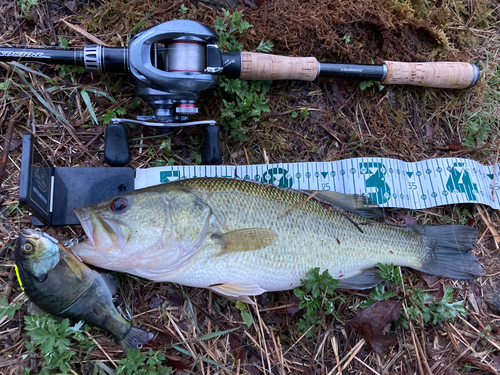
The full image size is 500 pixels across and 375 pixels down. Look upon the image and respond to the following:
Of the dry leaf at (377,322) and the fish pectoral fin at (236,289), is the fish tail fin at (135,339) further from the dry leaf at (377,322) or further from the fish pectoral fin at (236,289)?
the dry leaf at (377,322)

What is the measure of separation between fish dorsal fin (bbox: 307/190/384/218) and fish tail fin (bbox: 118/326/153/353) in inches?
71.7

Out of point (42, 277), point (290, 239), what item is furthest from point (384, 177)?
point (42, 277)

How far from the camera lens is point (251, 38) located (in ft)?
10.8

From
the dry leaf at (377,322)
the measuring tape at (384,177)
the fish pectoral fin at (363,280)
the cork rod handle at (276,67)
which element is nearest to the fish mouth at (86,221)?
the measuring tape at (384,177)

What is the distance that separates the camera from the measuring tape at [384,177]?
3170 millimetres

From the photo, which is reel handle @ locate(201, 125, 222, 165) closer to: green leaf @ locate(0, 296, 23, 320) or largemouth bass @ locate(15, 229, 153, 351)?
largemouth bass @ locate(15, 229, 153, 351)

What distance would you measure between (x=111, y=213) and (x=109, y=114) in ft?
3.63

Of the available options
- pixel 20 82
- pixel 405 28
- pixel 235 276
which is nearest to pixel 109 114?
pixel 20 82

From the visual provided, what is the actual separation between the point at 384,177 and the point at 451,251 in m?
0.90

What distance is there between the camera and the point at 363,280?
2949 mm

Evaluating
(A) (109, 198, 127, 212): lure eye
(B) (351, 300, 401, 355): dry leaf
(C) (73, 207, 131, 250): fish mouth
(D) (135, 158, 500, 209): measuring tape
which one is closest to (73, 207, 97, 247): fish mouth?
(C) (73, 207, 131, 250): fish mouth

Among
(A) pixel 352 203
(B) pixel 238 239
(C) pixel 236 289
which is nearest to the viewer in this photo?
(B) pixel 238 239

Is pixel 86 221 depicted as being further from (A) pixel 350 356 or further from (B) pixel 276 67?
(A) pixel 350 356

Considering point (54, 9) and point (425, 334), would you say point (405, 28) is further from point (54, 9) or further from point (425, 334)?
point (54, 9)
